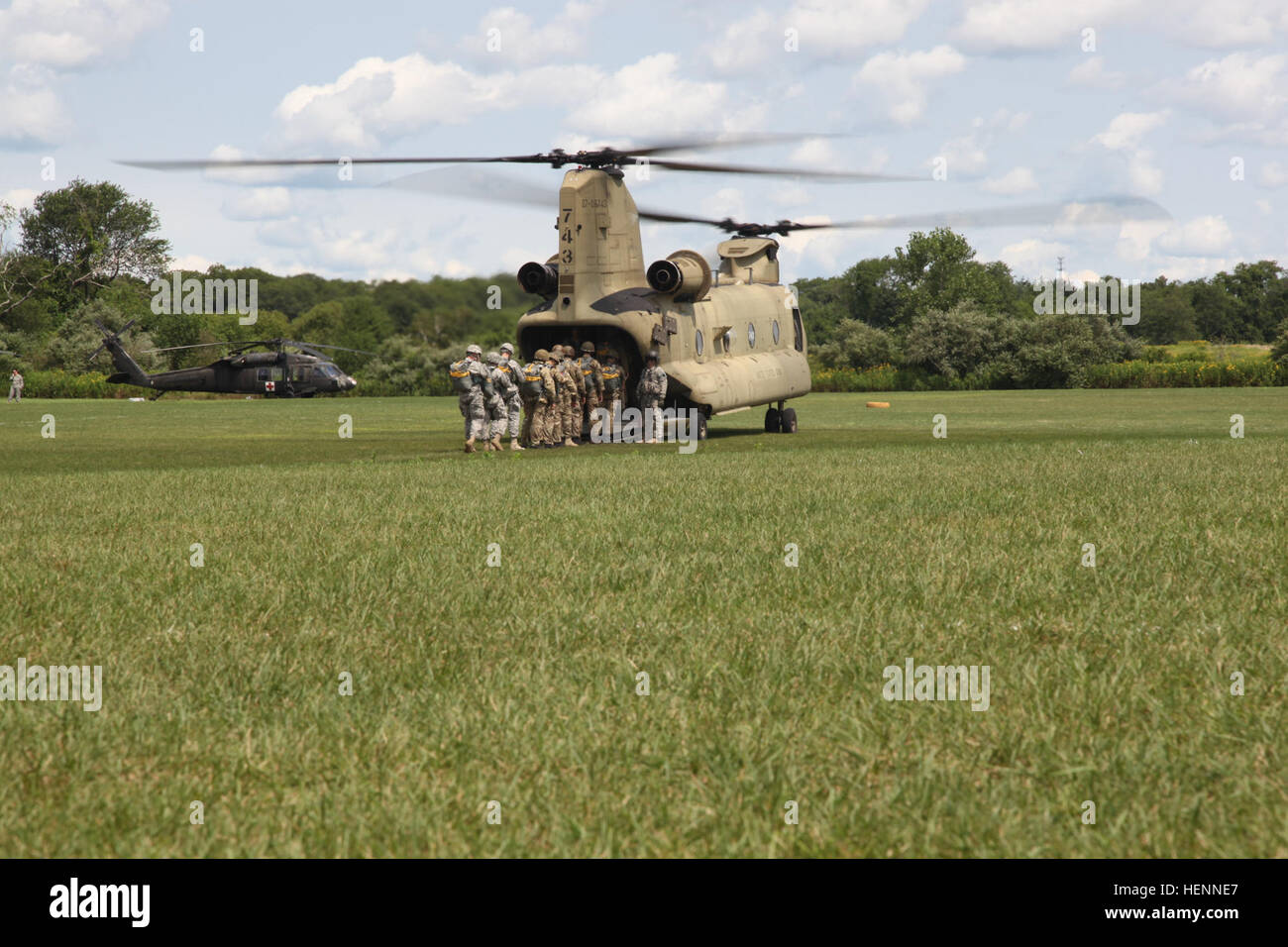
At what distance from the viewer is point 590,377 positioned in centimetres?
2655

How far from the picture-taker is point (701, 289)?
90.8ft

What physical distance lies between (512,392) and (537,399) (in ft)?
1.69

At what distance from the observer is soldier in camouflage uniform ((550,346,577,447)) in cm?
2516

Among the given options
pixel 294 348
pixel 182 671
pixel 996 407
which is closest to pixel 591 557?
pixel 182 671

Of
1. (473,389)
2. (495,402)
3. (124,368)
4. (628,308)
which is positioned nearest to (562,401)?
(495,402)

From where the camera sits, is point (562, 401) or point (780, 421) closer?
point (562, 401)

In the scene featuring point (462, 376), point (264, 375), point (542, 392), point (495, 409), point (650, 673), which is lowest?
point (650, 673)

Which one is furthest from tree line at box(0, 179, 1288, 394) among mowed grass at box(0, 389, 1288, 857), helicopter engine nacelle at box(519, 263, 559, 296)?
mowed grass at box(0, 389, 1288, 857)

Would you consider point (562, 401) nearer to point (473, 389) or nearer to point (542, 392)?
point (542, 392)

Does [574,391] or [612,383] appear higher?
[612,383]

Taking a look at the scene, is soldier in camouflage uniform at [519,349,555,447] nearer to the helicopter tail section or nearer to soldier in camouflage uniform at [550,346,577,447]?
soldier in camouflage uniform at [550,346,577,447]

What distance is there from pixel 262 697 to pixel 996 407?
144 ft

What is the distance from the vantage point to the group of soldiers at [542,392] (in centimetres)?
2319

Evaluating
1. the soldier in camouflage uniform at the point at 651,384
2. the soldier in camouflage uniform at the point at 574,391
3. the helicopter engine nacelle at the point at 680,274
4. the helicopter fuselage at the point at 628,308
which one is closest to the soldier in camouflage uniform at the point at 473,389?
the soldier in camouflage uniform at the point at 574,391
